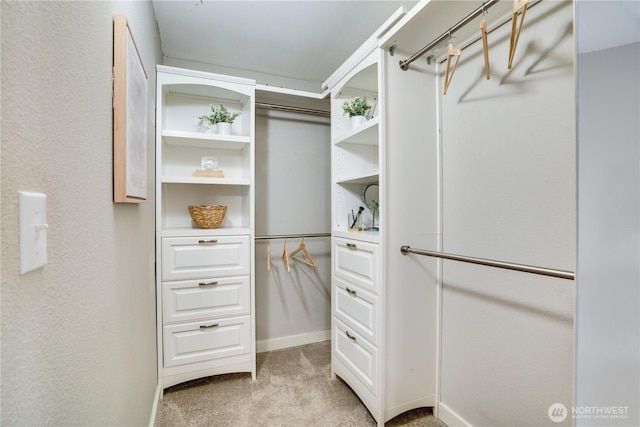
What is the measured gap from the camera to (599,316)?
544 millimetres

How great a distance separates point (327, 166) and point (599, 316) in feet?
7.54

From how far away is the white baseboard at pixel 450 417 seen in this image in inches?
60.6

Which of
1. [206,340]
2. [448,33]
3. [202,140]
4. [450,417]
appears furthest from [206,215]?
[450,417]

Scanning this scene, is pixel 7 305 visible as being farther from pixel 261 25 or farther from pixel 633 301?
pixel 261 25

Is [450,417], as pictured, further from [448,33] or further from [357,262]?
[448,33]

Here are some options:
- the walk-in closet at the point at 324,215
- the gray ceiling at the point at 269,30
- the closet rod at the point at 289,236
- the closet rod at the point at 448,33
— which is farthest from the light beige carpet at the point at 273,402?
the gray ceiling at the point at 269,30

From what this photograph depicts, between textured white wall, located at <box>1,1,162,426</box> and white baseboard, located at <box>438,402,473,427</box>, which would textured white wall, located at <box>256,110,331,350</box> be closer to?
white baseboard, located at <box>438,402,473,427</box>

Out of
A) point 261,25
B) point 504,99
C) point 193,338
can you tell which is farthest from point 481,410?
point 261,25

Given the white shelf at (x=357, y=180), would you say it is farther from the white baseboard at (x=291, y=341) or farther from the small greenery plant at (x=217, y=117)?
the white baseboard at (x=291, y=341)

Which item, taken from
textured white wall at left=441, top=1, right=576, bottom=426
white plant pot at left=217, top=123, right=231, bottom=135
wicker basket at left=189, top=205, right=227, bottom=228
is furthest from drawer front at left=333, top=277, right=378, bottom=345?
white plant pot at left=217, top=123, right=231, bottom=135

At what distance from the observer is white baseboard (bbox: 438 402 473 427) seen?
1538mm

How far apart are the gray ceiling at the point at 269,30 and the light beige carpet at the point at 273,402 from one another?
2.44 metres

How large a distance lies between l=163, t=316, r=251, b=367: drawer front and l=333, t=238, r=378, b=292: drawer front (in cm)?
79

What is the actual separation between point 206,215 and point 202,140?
1.76 feet
